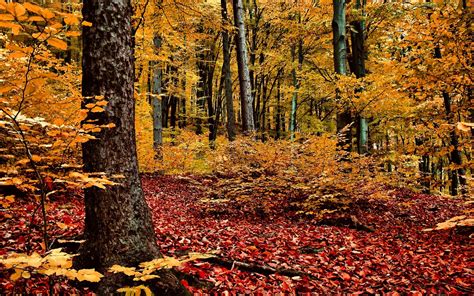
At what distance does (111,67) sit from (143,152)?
359 inches

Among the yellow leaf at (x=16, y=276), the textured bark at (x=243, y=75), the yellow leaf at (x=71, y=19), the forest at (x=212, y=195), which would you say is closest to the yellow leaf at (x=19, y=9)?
the forest at (x=212, y=195)

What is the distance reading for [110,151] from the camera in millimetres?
2781

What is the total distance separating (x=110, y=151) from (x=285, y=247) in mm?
3113

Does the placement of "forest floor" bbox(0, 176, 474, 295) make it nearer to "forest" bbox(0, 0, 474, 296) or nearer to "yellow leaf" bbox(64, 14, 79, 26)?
"forest" bbox(0, 0, 474, 296)

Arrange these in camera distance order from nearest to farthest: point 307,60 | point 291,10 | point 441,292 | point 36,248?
1. point 36,248
2. point 441,292
3. point 291,10
4. point 307,60

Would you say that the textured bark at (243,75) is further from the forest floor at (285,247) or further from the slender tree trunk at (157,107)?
the slender tree trunk at (157,107)

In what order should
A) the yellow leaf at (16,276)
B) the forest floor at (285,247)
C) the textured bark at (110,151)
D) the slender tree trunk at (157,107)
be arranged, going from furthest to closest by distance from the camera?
the slender tree trunk at (157,107) < the forest floor at (285,247) < the textured bark at (110,151) < the yellow leaf at (16,276)

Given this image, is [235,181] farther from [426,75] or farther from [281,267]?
[426,75]

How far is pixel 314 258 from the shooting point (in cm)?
439

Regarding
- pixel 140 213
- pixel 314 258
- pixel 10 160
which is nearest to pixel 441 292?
pixel 314 258

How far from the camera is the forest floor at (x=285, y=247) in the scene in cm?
343

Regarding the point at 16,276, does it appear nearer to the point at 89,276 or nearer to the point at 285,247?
the point at 89,276

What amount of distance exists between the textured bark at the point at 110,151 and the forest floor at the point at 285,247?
1.09 ft

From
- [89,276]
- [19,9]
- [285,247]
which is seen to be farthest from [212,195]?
[19,9]
